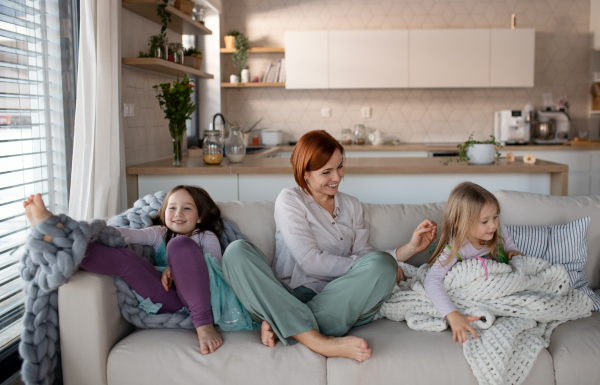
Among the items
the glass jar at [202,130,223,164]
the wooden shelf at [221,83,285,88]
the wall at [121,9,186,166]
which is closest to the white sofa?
the glass jar at [202,130,223,164]

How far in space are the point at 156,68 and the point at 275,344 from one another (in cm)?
214

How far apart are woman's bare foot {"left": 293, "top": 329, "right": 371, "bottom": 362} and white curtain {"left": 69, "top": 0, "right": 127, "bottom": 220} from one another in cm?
126

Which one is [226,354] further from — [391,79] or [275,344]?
[391,79]

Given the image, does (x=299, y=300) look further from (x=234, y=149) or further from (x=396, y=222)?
(x=234, y=149)

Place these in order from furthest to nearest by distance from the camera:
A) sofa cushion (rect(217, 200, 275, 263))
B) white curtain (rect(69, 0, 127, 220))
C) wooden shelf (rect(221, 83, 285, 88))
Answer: wooden shelf (rect(221, 83, 285, 88))
white curtain (rect(69, 0, 127, 220))
sofa cushion (rect(217, 200, 275, 263))

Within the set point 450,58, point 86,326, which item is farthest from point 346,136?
point 86,326

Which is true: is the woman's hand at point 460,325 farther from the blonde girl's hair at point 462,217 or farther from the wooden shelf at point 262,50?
the wooden shelf at point 262,50

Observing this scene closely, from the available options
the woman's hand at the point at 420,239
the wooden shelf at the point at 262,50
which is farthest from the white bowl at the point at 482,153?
the wooden shelf at the point at 262,50

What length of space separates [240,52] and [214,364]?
12.8 ft

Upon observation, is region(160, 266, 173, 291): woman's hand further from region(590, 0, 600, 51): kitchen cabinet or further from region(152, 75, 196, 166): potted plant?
region(590, 0, 600, 51): kitchen cabinet

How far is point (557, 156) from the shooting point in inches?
177

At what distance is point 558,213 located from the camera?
213 centimetres

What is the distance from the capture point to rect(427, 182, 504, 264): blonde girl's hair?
1792 millimetres

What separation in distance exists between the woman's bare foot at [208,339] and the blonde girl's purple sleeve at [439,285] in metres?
0.71
